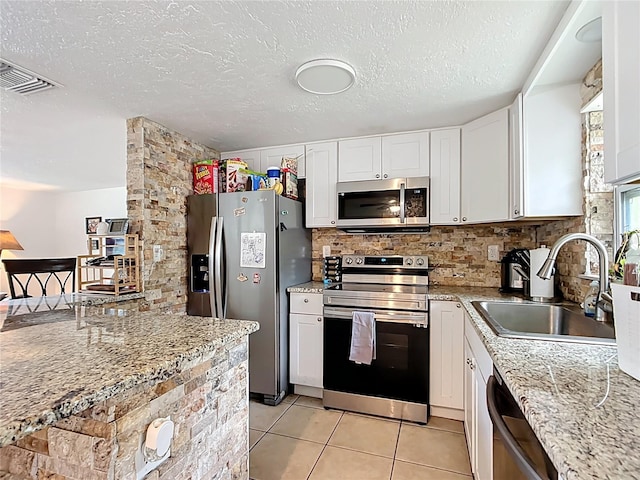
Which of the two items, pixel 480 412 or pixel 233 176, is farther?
pixel 233 176

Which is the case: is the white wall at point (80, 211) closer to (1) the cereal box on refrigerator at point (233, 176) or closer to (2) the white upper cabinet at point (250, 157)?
(2) the white upper cabinet at point (250, 157)

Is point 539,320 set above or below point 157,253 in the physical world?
below

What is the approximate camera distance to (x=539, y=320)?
1832 millimetres

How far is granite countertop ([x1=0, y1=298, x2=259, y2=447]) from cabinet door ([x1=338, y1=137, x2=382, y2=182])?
1815 millimetres

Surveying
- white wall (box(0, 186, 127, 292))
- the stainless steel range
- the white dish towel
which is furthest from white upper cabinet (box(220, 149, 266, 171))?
white wall (box(0, 186, 127, 292))

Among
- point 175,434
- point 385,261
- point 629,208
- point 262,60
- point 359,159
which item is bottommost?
point 175,434

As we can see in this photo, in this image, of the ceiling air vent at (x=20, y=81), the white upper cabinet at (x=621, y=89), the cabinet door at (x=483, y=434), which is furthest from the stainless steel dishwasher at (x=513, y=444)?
the ceiling air vent at (x=20, y=81)

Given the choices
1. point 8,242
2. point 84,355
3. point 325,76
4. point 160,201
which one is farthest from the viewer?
point 8,242

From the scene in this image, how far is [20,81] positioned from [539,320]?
10.5 feet

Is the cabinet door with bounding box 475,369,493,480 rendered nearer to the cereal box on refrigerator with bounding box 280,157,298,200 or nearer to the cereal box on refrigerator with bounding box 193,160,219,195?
the cereal box on refrigerator with bounding box 280,157,298,200

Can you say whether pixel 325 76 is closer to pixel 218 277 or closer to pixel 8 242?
pixel 218 277

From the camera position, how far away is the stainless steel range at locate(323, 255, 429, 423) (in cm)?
229

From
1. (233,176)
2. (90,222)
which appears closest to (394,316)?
(233,176)

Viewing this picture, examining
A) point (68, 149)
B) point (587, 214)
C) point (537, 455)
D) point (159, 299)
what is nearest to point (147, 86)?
point (159, 299)
